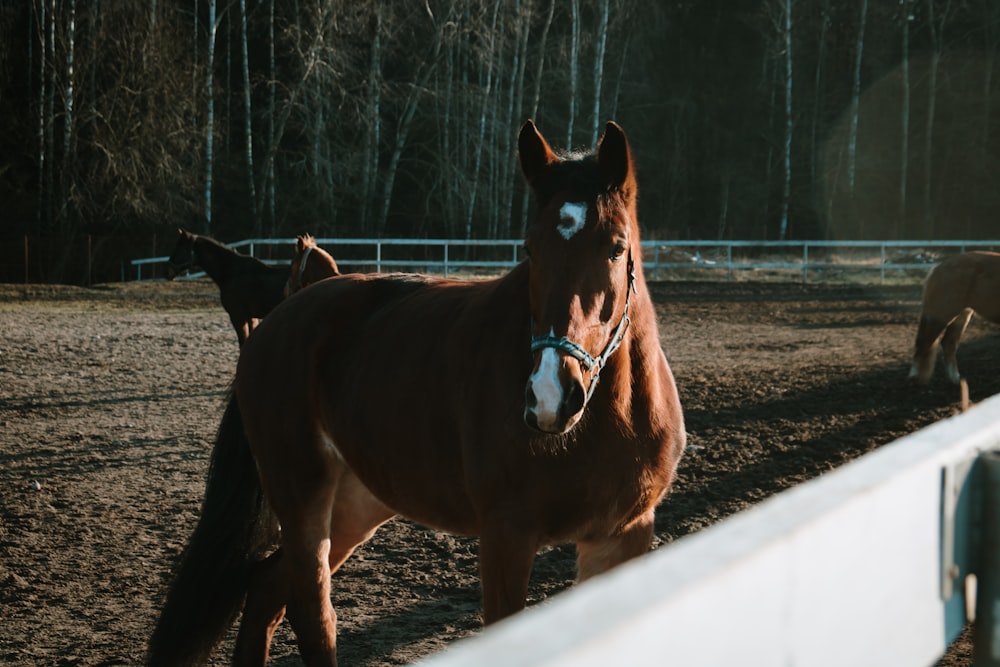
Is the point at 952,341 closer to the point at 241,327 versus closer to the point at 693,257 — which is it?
the point at 241,327

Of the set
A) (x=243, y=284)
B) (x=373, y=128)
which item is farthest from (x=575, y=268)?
(x=373, y=128)

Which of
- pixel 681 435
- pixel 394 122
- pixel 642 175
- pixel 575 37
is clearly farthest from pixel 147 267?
pixel 681 435

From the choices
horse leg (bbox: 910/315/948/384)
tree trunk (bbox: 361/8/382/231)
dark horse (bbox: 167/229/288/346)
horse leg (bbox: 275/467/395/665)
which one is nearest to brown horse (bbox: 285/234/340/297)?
dark horse (bbox: 167/229/288/346)

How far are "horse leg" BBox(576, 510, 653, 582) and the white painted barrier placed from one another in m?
1.77

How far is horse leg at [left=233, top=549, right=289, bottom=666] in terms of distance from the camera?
3736 millimetres

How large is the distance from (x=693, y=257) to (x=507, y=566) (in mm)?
25055

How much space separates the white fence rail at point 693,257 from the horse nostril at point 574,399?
19.5m

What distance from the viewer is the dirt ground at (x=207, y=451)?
426 cm

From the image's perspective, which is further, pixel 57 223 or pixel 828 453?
pixel 57 223

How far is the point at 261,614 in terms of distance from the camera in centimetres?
379

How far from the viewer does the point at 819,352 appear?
12.1 meters

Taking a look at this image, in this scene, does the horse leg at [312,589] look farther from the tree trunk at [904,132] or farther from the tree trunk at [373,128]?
the tree trunk at [904,132]

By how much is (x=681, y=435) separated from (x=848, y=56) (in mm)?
38115

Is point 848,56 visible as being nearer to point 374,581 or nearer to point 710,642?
point 374,581
